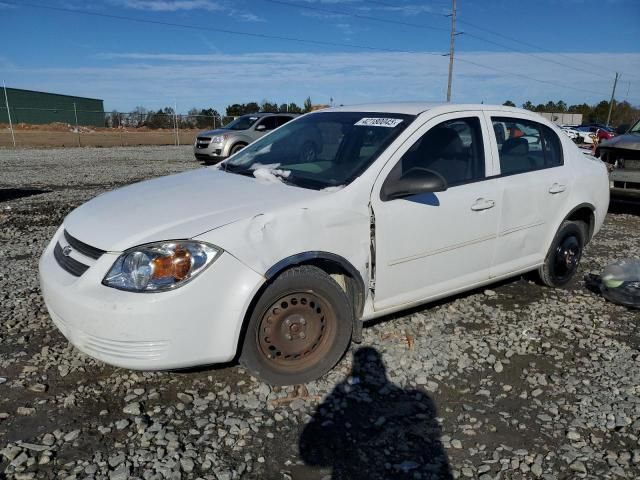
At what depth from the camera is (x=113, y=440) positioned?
8.69ft

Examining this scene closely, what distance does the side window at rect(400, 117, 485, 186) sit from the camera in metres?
3.66

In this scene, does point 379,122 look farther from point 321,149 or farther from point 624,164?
point 624,164

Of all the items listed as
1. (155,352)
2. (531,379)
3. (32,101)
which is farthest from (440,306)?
(32,101)

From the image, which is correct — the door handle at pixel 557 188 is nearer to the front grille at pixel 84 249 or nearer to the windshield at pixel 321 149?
the windshield at pixel 321 149

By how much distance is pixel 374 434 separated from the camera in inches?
109

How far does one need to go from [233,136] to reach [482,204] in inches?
495

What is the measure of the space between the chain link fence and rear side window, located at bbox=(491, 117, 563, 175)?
89.8ft

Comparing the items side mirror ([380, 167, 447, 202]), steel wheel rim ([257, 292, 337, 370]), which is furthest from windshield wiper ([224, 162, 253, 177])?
steel wheel rim ([257, 292, 337, 370])

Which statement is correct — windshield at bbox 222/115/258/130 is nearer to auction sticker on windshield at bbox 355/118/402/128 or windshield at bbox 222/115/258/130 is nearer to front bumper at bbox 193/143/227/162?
front bumper at bbox 193/143/227/162

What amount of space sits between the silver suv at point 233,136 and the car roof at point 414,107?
1083 centimetres

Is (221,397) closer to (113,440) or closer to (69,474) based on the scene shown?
(113,440)

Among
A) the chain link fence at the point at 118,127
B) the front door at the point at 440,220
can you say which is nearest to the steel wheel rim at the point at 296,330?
the front door at the point at 440,220

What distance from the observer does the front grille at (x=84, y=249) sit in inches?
112

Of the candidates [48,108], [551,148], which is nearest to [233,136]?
[551,148]
